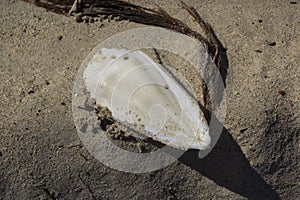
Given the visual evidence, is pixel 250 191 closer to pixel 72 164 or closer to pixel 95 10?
pixel 72 164

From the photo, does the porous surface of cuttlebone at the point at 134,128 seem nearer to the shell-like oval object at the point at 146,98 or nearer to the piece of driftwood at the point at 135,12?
the shell-like oval object at the point at 146,98

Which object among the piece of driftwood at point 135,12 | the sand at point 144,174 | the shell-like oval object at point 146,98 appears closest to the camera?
the shell-like oval object at point 146,98

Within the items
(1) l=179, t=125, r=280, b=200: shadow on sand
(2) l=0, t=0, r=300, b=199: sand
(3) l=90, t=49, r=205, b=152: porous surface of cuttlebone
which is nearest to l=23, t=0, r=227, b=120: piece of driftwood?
(2) l=0, t=0, r=300, b=199: sand

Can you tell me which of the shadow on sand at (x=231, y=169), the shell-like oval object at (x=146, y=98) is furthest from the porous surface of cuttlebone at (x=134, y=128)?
the shadow on sand at (x=231, y=169)

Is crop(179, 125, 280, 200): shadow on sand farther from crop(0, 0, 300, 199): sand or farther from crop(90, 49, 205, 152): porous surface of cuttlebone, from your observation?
crop(90, 49, 205, 152): porous surface of cuttlebone

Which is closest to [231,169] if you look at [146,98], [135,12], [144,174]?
[144,174]

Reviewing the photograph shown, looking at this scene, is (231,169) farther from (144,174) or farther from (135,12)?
(135,12)
